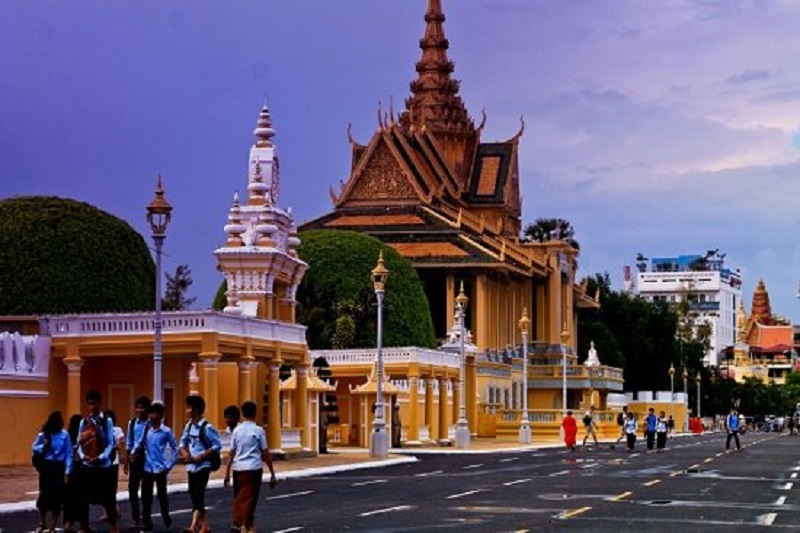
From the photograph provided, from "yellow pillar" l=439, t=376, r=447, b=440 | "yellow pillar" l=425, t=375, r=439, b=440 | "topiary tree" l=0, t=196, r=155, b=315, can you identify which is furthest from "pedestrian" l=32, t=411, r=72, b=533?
"yellow pillar" l=439, t=376, r=447, b=440

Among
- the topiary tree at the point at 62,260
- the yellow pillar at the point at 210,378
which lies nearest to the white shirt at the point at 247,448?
the yellow pillar at the point at 210,378

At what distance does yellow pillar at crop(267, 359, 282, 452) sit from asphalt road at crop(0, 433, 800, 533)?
15.4 feet

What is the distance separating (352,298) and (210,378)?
35480 millimetres

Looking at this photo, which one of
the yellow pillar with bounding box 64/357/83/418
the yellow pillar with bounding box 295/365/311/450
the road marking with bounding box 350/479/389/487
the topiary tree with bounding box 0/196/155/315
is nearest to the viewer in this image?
the road marking with bounding box 350/479/389/487

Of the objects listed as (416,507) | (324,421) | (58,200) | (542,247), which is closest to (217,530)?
(416,507)

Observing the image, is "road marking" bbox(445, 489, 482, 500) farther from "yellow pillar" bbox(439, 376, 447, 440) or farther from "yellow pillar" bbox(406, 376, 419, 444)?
"yellow pillar" bbox(439, 376, 447, 440)

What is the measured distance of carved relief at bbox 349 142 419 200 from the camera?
323 ft

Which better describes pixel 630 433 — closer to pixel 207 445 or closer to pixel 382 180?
pixel 207 445

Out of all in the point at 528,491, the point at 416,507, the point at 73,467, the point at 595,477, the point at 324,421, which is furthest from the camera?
the point at 324,421

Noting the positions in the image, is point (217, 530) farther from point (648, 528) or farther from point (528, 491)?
point (528, 491)

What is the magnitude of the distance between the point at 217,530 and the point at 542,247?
88.5 metres

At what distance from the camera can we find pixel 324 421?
5381 cm

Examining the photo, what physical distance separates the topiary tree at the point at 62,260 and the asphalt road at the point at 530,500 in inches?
628

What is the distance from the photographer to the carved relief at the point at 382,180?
98.5 m
